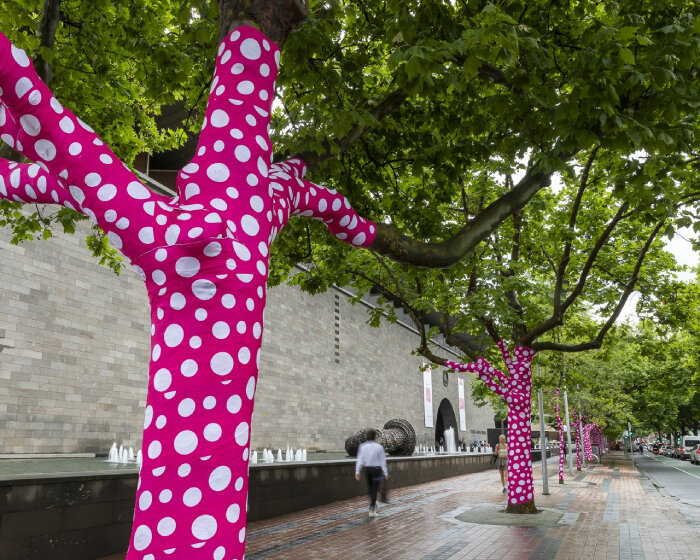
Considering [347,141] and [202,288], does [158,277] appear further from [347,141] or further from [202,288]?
[347,141]

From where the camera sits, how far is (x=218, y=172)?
3125mm

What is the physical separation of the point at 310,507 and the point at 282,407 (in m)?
9.90

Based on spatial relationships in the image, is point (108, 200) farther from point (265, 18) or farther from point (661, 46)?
point (661, 46)

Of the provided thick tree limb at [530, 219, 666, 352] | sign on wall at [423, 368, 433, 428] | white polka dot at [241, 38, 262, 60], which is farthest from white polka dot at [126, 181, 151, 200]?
sign on wall at [423, 368, 433, 428]

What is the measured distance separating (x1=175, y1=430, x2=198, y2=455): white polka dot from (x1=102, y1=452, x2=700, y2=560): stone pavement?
554 cm

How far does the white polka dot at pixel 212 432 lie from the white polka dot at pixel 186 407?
4.2 inches

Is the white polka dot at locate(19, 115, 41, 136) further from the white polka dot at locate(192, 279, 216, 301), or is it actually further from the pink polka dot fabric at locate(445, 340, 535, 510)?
the pink polka dot fabric at locate(445, 340, 535, 510)

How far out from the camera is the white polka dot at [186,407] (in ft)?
8.95

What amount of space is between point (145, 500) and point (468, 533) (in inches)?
329

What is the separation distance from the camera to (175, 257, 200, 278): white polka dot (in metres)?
2.81

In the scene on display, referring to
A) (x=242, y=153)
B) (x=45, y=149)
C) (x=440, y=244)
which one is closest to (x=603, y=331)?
(x=440, y=244)

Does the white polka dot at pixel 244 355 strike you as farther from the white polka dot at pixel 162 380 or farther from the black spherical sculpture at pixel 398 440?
the black spherical sculpture at pixel 398 440

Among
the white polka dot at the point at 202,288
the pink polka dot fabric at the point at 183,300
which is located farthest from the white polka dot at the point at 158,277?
the white polka dot at the point at 202,288

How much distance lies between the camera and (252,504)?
34.1ft
